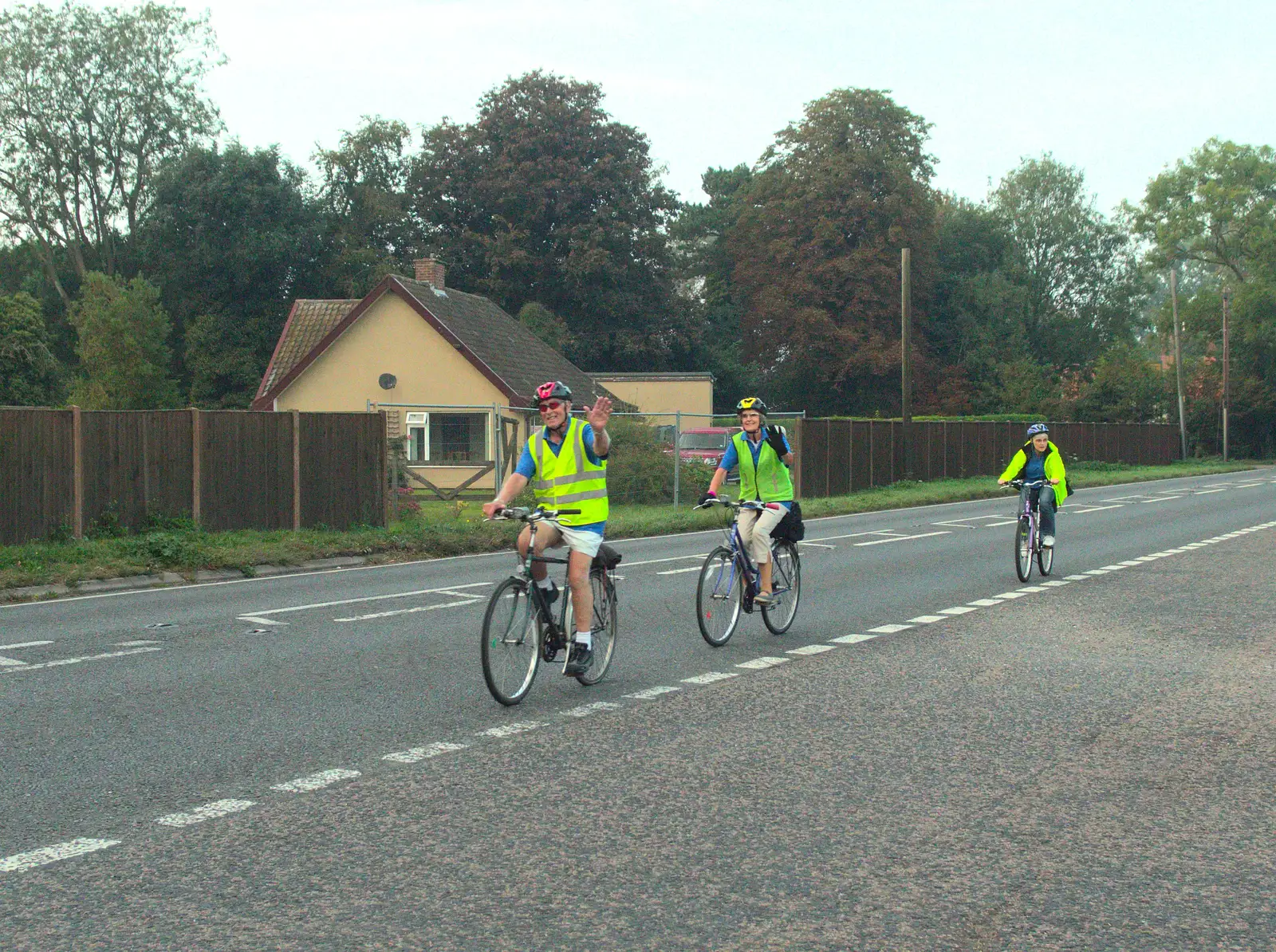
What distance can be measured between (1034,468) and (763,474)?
5.83m

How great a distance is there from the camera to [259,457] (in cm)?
1947

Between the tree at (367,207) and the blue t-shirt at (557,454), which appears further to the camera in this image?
the tree at (367,207)

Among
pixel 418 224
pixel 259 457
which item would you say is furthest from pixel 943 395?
pixel 259 457

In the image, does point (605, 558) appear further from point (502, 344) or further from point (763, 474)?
point (502, 344)

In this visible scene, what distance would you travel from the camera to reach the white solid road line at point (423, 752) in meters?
6.50

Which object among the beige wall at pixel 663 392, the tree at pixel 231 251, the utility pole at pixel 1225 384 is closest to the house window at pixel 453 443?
the beige wall at pixel 663 392

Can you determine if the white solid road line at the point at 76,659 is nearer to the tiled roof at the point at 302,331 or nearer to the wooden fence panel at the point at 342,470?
the wooden fence panel at the point at 342,470

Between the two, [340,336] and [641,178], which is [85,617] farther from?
[641,178]

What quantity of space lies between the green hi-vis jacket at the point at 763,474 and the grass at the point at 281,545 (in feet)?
24.9

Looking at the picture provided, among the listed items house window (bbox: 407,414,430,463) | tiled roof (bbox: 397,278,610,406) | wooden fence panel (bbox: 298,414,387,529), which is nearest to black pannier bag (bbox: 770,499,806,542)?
wooden fence panel (bbox: 298,414,387,529)

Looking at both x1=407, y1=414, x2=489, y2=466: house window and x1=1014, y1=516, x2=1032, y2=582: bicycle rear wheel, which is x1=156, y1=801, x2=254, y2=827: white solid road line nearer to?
x1=1014, y1=516, x2=1032, y2=582: bicycle rear wheel

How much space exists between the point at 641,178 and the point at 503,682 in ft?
177

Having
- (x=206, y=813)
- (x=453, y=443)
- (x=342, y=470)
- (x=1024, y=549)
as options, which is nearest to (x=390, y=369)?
(x=453, y=443)

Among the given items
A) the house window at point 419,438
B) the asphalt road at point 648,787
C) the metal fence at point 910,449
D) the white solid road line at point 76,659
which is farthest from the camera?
the metal fence at point 910,449
